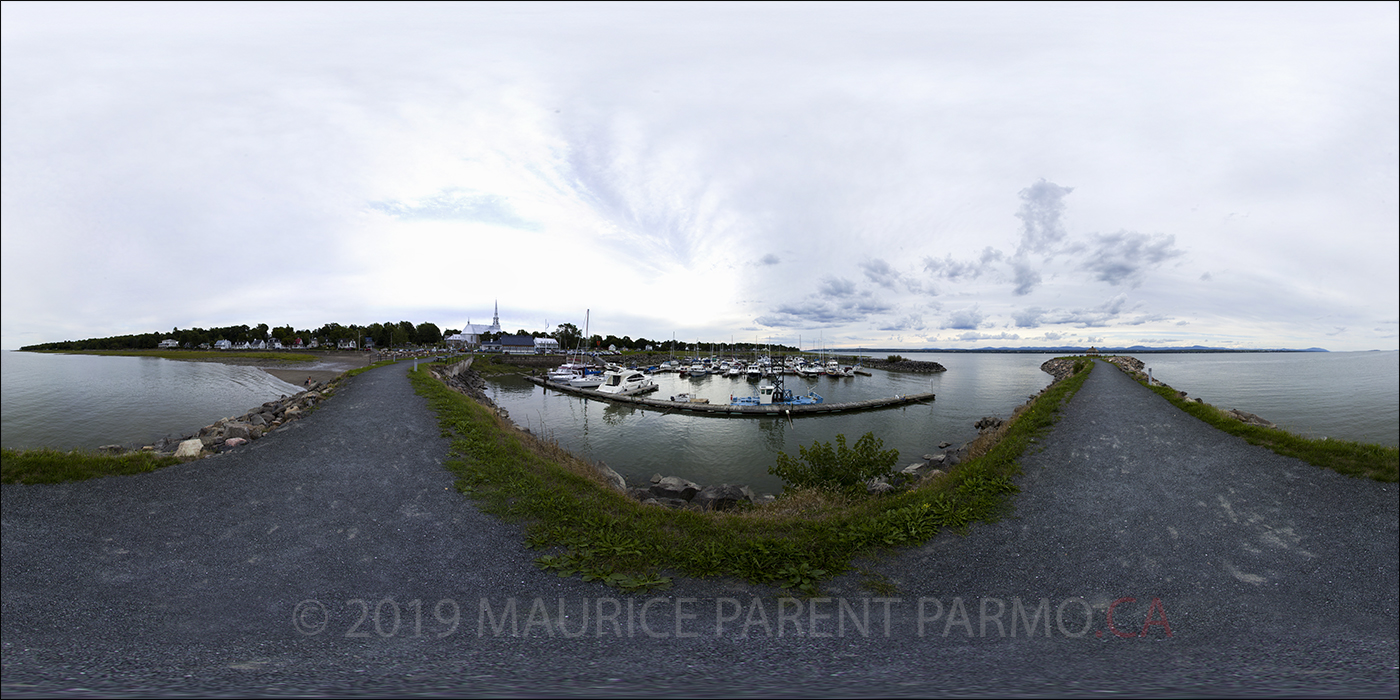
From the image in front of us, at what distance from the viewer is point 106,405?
1588 cm

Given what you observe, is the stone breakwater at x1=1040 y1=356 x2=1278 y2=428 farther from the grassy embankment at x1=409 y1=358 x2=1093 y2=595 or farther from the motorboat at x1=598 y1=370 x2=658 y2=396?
the motorboat at x1=598 y1=370 x2=658 y2=396

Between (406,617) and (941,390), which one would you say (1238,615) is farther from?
(941,390)

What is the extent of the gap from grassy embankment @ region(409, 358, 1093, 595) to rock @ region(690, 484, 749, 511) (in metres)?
1.05

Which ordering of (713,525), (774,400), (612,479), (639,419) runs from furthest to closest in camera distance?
(774,400) → (639,419) → (612,479) → (713,525)

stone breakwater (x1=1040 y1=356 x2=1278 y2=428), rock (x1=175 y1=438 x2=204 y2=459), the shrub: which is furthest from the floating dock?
rock (x1=175 y1=438 x2=204 y2=459)

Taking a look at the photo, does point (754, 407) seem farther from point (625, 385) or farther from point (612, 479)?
point (612, 479)

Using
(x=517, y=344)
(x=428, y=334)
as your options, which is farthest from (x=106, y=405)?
(x=428, y=334)

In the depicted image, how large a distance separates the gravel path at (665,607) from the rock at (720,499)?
363cm

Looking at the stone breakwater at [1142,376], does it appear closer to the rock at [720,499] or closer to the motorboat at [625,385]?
the rock at [720,499]

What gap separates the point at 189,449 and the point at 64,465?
1.26 metres

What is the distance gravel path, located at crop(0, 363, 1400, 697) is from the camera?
302 cm

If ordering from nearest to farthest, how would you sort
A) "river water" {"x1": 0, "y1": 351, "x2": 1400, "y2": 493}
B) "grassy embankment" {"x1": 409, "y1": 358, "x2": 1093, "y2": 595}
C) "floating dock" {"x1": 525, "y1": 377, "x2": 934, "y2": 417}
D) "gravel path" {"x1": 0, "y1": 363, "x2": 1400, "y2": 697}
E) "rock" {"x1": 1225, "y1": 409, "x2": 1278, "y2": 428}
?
"gravel path" {"x1": 0, "y1": 363, "x2": 1400, "y2": 697}
"grassy embankment" {"x1": 409, "y1": 358, "x2": 1093, "y2": 595}
"rock" {"x1": 1225, "y1": 409, "x2": 1278, "y2": 428}
"river water" {"x1": 0, "y1": 351, "x2": 1400, "y2": 493}
"floating dock" {"x1": 525, "y1": 377, "x2": 934, "y2": 417}

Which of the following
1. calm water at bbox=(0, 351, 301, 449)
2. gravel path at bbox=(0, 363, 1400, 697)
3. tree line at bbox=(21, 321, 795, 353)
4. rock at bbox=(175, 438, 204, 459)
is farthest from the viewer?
tree line at bbox=(21, 321, 795, 353)

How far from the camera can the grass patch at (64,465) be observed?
5.30 metres
